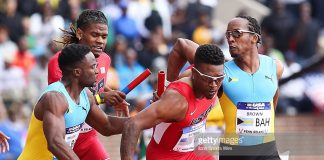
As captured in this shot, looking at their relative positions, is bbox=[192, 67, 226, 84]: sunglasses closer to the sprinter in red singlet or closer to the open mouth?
the sprinter in red singlet

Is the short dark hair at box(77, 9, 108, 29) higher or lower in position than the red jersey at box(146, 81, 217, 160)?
higher

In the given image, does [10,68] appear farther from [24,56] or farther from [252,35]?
[252,35]

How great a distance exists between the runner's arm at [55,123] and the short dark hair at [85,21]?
63.9 inches

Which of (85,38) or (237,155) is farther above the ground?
(85,38)

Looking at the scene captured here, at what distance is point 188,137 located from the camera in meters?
10.8

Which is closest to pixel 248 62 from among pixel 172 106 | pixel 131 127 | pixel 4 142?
pixel 172 106

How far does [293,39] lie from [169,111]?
1131cm

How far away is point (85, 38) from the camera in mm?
11469

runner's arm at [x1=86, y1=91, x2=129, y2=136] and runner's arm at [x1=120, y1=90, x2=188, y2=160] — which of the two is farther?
runner's arm at [x1=86, y1=91, x2=129, y2=136]

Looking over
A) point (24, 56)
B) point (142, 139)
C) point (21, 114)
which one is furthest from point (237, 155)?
point (24, 56)

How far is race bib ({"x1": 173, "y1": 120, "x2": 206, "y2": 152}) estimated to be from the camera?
1070 centimetres

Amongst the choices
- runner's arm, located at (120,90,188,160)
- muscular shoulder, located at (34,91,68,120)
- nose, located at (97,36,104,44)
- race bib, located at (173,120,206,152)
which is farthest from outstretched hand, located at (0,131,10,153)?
race bib, located at (173,120,206,152)

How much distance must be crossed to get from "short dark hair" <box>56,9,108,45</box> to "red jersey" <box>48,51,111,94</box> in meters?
→ 0.36

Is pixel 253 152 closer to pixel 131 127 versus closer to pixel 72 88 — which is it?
pixel 131 127
